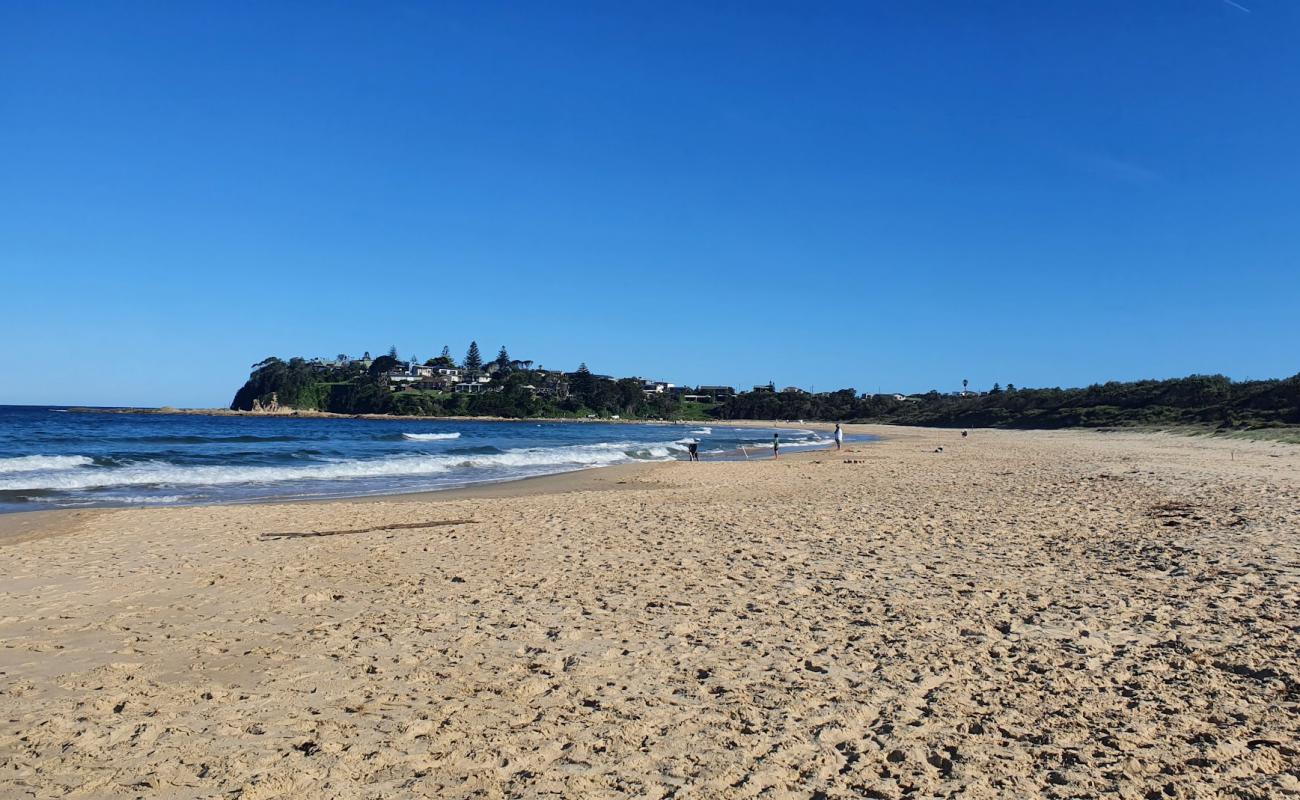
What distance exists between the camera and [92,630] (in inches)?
249

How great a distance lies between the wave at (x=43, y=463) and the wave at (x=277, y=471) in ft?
5.25

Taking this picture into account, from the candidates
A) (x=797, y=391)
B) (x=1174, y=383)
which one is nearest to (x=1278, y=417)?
(x=1174, y=383)

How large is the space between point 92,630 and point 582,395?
144 metres

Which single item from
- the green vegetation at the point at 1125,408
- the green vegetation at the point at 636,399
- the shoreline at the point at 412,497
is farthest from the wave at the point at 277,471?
the green vegetation at the point at 636,399

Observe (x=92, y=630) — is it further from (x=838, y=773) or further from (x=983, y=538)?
(x=983, y=538)

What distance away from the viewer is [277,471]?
75.9ft

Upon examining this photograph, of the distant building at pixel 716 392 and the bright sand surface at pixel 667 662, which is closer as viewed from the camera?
the bright sand surface at pixel 667 662

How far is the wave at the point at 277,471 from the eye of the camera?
65.2 ft

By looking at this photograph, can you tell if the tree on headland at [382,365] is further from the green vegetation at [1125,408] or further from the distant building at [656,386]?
the green vegetation at [1125,408]

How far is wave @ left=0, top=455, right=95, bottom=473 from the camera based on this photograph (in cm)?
2306

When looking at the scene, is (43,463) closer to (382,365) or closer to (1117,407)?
(1117,407)

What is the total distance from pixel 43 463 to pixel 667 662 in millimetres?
27118

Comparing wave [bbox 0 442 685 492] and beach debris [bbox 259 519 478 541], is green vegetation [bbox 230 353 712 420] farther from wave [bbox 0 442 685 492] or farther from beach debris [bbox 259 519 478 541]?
beach debris [bbox 259 519 478 541]

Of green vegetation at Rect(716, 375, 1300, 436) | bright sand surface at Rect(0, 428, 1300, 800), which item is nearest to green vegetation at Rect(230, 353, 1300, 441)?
green vegetation at Rect(716, 375, 1300, 436)
